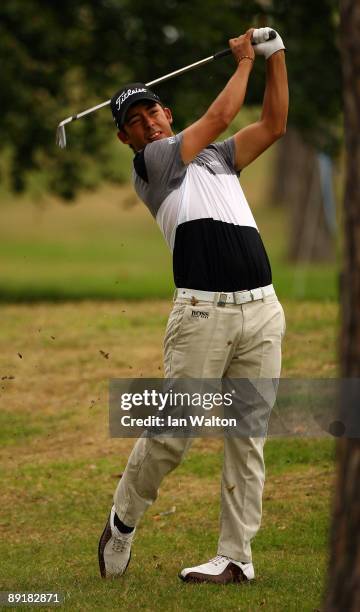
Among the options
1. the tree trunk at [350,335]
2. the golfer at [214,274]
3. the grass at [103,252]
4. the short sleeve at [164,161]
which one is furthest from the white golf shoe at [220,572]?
the grass at [103,252]

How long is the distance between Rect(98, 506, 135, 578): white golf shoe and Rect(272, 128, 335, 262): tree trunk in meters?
22.3

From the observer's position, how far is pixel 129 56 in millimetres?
17781

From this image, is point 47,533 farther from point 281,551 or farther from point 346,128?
point 346,128

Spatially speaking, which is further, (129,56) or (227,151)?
(129,56)

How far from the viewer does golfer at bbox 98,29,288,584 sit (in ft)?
18.9

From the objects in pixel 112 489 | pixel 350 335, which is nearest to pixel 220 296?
pixel 350 335

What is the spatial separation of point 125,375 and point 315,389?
190 centimetres

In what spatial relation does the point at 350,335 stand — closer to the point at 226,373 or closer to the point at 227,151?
the point at 226,373

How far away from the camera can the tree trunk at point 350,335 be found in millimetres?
4230

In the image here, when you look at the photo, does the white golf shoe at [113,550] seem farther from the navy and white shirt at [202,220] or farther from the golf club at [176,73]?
the golf club at [176,73]

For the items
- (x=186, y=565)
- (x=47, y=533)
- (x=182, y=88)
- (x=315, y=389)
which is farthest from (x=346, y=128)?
(x=182, y=88)

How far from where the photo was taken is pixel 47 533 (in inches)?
291

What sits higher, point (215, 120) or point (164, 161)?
point (215, 120)

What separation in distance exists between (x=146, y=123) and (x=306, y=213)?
23.6m
